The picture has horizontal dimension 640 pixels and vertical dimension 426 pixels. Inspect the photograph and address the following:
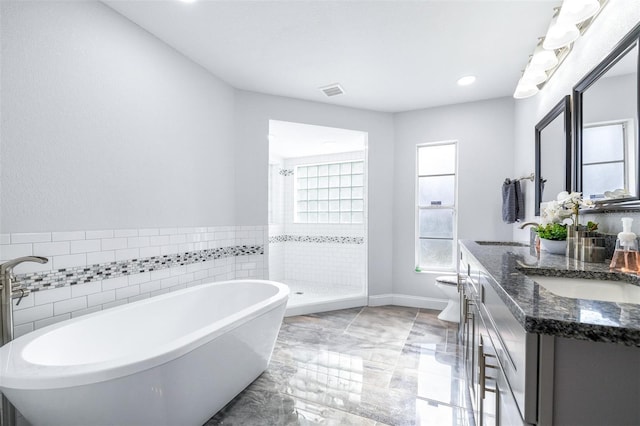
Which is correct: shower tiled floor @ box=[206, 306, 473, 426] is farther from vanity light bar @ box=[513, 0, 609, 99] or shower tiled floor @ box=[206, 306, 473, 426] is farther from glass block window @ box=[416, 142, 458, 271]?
vanity light bar @ box=[513, 0, 609, 99]

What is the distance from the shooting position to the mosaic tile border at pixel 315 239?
5.21 m

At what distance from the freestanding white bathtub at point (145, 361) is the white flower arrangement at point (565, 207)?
1753 mm

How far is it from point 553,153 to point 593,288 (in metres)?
1.41

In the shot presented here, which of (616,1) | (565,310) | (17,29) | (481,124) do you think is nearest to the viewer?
(565,310)

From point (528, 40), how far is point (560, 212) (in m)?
1.50

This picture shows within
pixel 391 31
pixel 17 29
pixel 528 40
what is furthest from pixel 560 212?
pixel 17 29

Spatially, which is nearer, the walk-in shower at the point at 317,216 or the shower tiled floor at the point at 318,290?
the shower tiled floor at the point at 318,290

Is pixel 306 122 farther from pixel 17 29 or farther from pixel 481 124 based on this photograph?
pixel 17 29

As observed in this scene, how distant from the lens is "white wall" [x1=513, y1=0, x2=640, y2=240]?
4.68 feet

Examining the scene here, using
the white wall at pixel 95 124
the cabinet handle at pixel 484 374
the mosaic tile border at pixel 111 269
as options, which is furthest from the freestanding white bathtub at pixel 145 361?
the cabinet handle at pixel 484 374

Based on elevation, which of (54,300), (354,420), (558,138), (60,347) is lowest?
(354,420)

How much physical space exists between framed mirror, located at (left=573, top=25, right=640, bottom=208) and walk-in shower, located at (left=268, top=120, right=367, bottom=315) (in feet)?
10.4

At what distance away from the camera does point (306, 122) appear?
3.67 meters

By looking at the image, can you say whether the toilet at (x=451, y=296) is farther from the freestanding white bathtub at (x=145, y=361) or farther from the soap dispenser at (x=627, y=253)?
the soap dispenser at (x=627, y=253)
